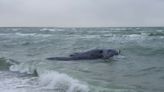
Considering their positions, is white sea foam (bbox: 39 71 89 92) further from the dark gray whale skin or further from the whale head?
the whale head

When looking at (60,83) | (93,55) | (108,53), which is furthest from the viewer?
(108,53)

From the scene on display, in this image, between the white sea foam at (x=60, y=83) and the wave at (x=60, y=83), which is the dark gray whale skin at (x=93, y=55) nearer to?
the wave at (x=60, y=83)

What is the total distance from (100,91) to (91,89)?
22 centimetres

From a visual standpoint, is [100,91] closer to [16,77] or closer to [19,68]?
[16,77]

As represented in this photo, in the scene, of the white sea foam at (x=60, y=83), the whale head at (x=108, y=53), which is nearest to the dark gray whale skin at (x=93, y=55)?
the whale head at (x=108, y=53)

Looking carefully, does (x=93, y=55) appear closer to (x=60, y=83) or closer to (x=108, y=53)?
(x=108, y=53)

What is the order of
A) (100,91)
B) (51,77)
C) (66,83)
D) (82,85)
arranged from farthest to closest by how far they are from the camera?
(51,77) → (66,83) → (82,85) → (100,91)

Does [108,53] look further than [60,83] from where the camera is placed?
Yes

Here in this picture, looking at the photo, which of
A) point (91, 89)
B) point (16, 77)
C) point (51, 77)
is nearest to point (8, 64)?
point (16, 77)

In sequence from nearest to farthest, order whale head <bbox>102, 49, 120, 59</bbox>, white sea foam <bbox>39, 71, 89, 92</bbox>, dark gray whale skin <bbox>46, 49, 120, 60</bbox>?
white sea foam <bbox>39, 71, 89, 92</bbox>
dark gray whale skin <bbox>46, 49, 120, 60</bbox>
whale head <bbox>102, 49, 120, 59</bbox>

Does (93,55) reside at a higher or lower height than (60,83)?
lower

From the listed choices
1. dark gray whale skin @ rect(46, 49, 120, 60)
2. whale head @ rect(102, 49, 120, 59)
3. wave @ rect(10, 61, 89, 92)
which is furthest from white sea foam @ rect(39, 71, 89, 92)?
whale head @ rect(102, 49, 120, 59)

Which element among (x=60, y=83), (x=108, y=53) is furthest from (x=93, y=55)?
(x=60, y=83)

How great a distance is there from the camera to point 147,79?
905cm
